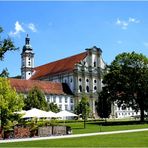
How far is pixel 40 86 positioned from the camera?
106562 mm

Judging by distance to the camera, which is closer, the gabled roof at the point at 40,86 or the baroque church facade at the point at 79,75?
the gabled roof at the point at 40,86

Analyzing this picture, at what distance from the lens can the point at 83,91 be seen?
115 metres

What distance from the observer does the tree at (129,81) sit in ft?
234

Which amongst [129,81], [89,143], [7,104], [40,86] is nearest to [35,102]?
[129,81]

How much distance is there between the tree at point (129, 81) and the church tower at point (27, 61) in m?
60.8

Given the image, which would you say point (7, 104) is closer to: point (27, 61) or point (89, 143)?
point (89, 143)

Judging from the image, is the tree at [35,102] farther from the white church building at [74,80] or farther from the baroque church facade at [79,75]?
the baroque church facade at [79,75]

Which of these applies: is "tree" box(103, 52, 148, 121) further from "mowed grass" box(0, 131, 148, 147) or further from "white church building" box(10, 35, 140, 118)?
"mowed grass" box(0, 131, 148, 147)

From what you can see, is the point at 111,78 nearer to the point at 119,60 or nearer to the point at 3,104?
the point at 119,60

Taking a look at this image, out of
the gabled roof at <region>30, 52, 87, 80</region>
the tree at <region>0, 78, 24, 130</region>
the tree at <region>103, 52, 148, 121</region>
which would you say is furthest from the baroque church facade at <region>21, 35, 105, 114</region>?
the tree at <region>0, 78, 24, 130</region>

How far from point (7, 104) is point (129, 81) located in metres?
33.8

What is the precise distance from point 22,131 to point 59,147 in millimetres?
12461

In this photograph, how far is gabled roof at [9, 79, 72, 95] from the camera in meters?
101

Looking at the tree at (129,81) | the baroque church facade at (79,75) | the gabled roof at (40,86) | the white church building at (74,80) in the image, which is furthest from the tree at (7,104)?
the baroque church facade at (79,75)
